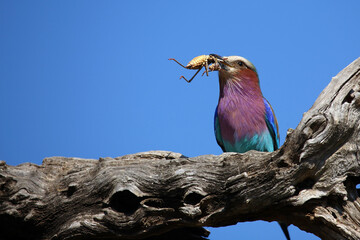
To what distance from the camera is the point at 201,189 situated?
394 centimetres

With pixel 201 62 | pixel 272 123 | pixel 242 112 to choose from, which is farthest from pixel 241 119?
pixel 201 62

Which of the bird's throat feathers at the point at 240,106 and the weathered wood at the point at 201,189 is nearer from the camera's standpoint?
the weathered wood at the point at 201,189

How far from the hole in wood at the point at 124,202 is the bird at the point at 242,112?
204 cm

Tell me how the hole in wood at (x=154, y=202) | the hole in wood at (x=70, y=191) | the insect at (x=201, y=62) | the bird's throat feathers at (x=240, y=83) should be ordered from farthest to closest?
the bird's throat feathers at (x=240, y=83) → the insect at (x=201, y=62) → the hole in wood at (x=70, y=191) → the hole in wood at (x=154, y=202)

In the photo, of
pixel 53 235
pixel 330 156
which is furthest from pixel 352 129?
pixel 53 235

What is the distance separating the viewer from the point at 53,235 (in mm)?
4332

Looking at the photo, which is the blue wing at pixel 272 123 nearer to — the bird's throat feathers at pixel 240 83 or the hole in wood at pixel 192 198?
the bird's throat feathers at pixel 240 83

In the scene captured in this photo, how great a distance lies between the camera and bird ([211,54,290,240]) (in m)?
5.83

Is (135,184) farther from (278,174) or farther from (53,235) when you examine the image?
(278,174)

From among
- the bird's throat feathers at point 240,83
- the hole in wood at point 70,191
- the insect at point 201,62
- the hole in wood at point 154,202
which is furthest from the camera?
the bird's throat feathers at point 240,83

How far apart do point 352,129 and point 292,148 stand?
486 millimetres

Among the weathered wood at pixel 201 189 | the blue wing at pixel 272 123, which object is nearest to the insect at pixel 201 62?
the blue wing at pixel 272 123

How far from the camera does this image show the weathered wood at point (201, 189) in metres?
3.64

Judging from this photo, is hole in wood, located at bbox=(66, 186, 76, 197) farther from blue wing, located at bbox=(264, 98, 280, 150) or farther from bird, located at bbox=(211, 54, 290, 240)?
blue wing, located at bbox=(264, 98, 280, 150)
